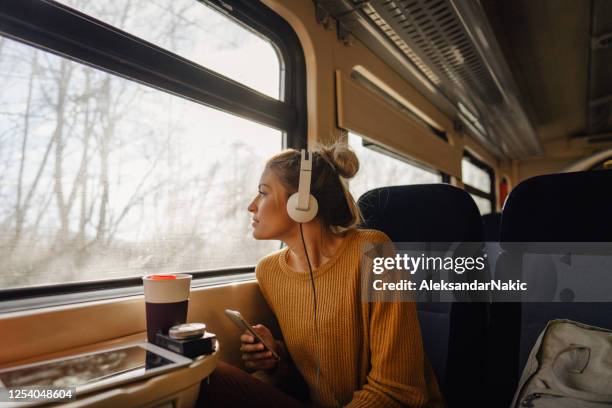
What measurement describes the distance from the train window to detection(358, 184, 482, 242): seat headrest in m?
3.62

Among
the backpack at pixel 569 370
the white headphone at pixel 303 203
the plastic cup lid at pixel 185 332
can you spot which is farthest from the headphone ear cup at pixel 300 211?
the backpack at pixel 569 370

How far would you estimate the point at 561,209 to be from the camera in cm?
92

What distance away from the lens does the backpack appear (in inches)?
27.8

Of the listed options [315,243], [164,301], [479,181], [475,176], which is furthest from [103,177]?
[479,181]

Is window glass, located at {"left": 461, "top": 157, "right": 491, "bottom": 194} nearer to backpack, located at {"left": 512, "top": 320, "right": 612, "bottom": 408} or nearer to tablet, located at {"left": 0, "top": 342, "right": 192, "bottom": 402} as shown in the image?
backpack, located at {"left": 512, "top": 320, "right": 612, "bottom": 408}

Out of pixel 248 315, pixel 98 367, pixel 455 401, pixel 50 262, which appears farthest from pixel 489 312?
pixel 50 262

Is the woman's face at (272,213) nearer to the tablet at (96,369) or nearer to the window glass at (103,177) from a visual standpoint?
the window glass at (103,177)

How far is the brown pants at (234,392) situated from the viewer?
2.67 ft

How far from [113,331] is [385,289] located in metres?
0.68

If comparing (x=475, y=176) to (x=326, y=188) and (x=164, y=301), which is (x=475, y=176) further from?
(x=164, y=301)

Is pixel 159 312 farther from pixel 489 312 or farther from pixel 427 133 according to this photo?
pixel 427 133

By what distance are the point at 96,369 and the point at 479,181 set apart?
5.78 m

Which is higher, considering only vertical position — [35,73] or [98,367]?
[35,73]

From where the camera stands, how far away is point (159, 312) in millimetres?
771
